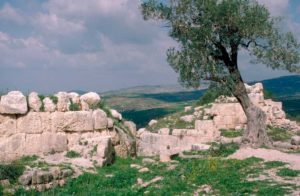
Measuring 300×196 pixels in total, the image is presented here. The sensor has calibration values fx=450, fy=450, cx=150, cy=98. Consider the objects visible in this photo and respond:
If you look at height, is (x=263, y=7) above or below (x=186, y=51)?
above

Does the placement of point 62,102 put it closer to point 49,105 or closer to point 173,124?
point 49,105

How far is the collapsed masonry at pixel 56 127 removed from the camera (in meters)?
18.5

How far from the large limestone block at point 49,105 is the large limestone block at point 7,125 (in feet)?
4.93

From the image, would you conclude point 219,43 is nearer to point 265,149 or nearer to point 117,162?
point 265,149

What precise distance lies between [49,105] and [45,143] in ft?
5.54

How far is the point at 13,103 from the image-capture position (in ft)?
61.0

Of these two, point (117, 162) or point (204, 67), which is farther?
point (204, 67)

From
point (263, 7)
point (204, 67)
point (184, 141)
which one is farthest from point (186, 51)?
point (184, 141)

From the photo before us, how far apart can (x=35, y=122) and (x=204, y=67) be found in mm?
8806

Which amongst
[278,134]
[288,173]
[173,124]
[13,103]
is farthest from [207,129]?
[13,103]

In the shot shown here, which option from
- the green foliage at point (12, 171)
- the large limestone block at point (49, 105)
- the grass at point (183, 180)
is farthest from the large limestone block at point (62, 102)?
the green foliage at point (12, 171)

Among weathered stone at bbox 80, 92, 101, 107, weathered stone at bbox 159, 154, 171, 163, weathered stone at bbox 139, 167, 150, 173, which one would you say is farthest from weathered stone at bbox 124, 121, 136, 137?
weathered stone at bbox 139, 167, 150, 173

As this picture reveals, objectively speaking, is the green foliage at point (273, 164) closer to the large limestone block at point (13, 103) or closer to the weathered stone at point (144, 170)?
the weathered stone at point (144, 170)

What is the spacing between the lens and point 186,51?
22.9 metres
